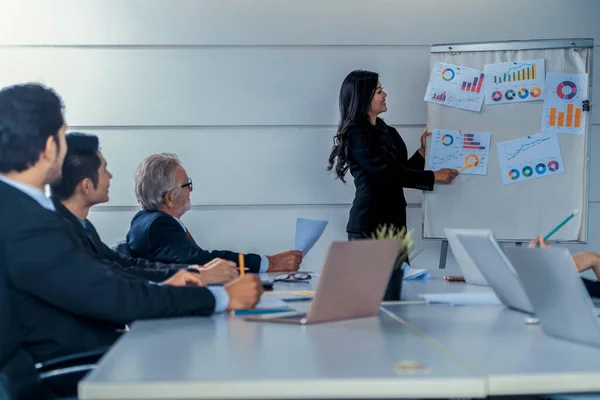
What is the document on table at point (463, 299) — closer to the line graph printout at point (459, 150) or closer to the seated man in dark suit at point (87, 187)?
the seated man in dark suit at point (87, 187)

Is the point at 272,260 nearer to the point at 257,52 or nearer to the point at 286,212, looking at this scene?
the point at 286,212

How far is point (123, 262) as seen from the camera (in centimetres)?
305

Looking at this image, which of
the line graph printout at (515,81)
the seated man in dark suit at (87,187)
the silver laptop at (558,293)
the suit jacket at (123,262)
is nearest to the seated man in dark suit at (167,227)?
the suit jacket at (123,262)

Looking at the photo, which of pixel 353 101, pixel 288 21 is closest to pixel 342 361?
pixel 353 101

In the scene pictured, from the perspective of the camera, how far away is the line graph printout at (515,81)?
4.32 meters

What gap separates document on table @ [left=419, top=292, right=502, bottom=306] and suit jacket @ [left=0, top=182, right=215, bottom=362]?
68 centimetres

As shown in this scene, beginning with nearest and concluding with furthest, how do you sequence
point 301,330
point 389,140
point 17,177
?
1. point 301,330
2. point 17,177
3. point 389,140

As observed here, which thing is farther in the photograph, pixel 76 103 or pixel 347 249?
pixel 76 103

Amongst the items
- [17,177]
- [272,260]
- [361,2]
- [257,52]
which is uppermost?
[361,2]

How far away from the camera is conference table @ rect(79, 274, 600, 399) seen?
115cm

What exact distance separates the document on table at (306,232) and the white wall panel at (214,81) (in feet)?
4.33

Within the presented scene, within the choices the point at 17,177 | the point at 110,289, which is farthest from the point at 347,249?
the point at 17,177

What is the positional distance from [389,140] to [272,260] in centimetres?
111

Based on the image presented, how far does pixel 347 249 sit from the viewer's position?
1.71m
